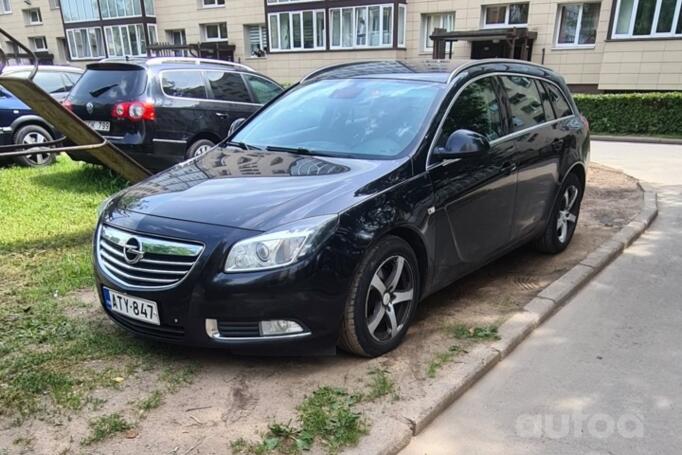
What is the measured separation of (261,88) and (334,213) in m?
6.45

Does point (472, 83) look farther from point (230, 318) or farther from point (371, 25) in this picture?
point (371, 25)

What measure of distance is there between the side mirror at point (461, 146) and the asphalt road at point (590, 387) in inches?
52.4

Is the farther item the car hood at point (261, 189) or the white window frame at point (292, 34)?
the white window frame at point (292, 34)

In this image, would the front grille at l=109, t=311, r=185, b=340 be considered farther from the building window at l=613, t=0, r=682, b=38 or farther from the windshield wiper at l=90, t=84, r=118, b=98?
the building window at l=613, t=0, r=682, b=38

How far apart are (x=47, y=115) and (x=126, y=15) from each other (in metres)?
34.6

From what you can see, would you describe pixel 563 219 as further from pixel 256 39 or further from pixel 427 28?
pixel 256 39

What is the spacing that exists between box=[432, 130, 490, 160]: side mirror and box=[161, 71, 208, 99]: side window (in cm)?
494

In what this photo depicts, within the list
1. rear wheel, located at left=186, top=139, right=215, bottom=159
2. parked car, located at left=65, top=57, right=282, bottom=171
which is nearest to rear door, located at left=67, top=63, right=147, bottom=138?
parked car, located at left=65, top=57, right=282, bottom=171

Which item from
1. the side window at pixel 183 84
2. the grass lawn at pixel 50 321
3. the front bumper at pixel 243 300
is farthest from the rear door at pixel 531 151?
the side window at pixel 183 84

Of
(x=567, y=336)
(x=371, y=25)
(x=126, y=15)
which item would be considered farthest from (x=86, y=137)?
(x=126, y=15)

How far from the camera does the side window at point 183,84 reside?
738 centimetres

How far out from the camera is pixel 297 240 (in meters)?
2.88

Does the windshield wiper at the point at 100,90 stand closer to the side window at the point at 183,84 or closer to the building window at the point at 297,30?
the side window at the point at 183,84

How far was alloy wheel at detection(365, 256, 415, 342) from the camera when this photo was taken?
3.24 meters
